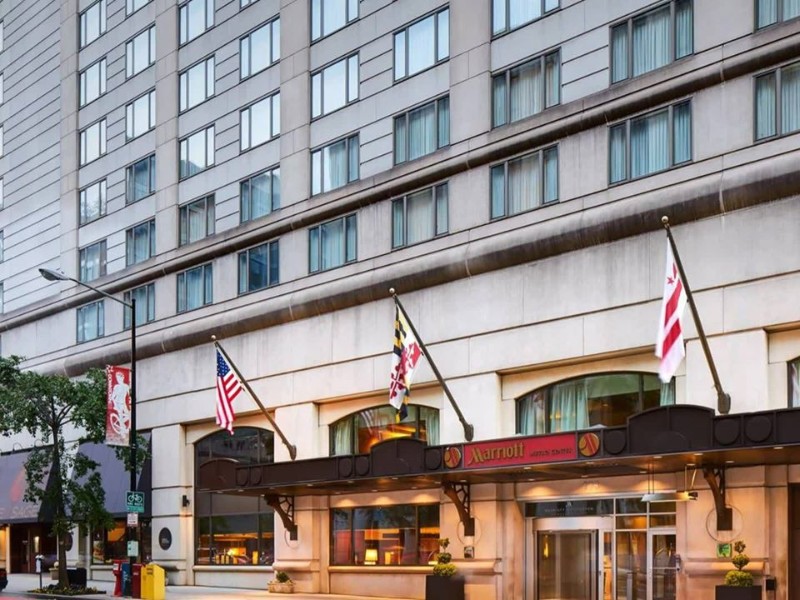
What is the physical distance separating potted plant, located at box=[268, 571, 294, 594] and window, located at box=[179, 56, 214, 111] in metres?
18.6

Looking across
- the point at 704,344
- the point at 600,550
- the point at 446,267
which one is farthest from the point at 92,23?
the point at 704,344

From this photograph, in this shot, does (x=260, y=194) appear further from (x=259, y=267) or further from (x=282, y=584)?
(x=282, y=584)

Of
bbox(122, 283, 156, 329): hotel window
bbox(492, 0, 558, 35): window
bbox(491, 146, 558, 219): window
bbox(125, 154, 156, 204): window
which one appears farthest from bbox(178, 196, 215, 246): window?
bbox(492, 0, 558, 35): window

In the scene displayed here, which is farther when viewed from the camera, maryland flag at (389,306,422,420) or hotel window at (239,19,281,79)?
hotel window at (239,19,281,79)

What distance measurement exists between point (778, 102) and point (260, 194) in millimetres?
20817

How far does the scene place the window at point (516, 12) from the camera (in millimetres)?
32719

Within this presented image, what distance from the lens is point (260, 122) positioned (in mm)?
43000

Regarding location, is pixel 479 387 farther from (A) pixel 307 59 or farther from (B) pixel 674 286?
(A) pixel 307 59

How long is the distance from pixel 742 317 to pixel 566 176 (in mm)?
6740

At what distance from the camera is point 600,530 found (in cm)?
3036

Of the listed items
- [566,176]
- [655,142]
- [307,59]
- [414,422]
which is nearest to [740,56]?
[655,142]

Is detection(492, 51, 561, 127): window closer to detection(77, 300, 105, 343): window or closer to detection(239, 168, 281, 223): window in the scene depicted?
detection(239, 168, 281, 223): window

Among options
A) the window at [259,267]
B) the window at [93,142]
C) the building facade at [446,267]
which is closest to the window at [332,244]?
the building facade at [446,267]

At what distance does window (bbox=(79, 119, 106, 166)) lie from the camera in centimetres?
5250
